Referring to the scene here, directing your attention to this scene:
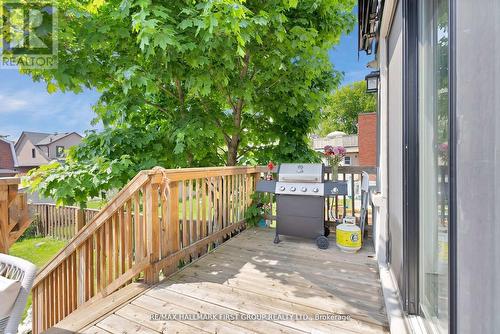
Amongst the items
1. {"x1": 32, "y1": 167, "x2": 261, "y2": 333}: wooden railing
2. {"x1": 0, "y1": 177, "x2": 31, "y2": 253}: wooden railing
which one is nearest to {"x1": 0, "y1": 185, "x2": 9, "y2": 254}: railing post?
{"x1": 0, "y1": 177, "x2": 31, "y2": 253}: wooden railing

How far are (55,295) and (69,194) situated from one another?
1344mm

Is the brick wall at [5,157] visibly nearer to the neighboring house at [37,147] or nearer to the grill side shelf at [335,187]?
the neighboring house at [37,147]

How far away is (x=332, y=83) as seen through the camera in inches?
175

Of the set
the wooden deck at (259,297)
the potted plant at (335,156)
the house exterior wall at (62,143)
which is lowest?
the wooden deck at (259,297)

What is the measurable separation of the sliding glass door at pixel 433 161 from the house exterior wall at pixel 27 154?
97.0ft

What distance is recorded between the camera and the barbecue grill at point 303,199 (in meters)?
3.33

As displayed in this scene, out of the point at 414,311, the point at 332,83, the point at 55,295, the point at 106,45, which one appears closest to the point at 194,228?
the point at 55,295

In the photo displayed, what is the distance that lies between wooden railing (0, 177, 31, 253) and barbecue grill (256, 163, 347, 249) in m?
2.77

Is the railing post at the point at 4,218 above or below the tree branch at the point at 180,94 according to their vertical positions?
below

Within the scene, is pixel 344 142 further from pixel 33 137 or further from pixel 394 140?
pixel 33 137

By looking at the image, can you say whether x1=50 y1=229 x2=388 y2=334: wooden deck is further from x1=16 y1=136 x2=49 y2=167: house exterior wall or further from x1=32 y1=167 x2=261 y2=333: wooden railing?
x1=16 y1=136 x2=49 y2=167: house exterior wall

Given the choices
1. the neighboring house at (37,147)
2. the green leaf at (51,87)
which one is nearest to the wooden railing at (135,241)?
the green leaf at (51,87)

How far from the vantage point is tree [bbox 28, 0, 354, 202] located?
2948 millimetres

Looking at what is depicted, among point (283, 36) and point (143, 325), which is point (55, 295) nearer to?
point (143, 325)
